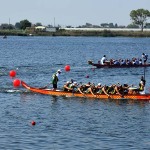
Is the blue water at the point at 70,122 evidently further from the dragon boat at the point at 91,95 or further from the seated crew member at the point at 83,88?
the seated crew member at the point at 83,88

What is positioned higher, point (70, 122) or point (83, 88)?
point (83, 88)

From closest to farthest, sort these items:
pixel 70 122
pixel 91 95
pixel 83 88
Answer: pixel 70 122 < pixel 91 95 < pixel 83 88

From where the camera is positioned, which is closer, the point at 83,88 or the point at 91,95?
the point at 91,95

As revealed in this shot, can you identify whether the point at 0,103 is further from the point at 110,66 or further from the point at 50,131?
the point at 110,66

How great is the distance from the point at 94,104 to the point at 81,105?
3.44ft

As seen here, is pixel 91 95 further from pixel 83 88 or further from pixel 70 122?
pixel 70 122

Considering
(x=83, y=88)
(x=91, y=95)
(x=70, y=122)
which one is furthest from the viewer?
(x=83, y=88)

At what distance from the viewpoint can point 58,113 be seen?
42250 millimetres

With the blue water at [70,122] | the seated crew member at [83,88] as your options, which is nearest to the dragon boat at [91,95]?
the seated crew member at [83,88]

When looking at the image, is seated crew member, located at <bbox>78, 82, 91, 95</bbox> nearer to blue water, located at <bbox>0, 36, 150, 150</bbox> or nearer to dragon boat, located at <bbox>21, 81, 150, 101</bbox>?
dragon boat, located at <bbox>21, 81, 150, 101</bbox>

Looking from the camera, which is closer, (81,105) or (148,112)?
(148,112)

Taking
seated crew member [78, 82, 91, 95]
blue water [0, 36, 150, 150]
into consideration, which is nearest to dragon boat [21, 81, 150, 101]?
seated crew member [78, 82, 91, 95]

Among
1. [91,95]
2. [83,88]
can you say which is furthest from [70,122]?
[83,88]

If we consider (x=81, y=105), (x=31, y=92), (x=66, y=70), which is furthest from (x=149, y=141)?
(x=66, y=70)
